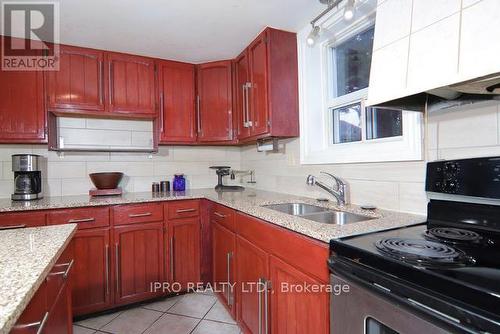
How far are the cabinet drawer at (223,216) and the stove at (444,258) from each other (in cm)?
99

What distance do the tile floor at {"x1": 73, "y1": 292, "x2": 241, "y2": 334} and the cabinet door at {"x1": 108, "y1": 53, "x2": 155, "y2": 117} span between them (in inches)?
66.0

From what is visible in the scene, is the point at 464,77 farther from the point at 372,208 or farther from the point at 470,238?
the point at 372,208

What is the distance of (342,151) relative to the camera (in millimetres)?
1804

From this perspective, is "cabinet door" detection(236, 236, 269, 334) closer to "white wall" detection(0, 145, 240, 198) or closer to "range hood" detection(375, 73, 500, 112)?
"range hood" detection(375, 73, 500, 112)

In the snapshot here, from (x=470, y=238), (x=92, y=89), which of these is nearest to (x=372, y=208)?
(x=470, y=238)

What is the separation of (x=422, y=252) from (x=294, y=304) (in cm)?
65

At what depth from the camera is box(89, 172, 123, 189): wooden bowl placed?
237 centimetres

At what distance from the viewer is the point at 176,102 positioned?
2652 mm

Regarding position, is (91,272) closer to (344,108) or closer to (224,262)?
(224,262)

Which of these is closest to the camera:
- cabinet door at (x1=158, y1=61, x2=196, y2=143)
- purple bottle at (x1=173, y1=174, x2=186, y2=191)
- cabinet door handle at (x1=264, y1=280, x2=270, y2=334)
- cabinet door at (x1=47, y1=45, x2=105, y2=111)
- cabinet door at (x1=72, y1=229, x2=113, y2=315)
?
cabinet door handle at (x1=264, y1=280, x2=270, y2=334)

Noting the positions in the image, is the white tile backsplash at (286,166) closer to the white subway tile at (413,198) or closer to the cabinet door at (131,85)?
the white subway tile at (413,198)

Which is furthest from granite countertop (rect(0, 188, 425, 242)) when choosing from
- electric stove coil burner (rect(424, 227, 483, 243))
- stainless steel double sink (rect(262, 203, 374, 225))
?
electric stove coil burner (rect(424, 227, 483, 243))

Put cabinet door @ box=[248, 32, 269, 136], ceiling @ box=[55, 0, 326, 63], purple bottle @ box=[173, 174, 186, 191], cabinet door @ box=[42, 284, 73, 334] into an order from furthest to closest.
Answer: purple bottle @ box=[173, 174, 186, 191]
cabinet door @ box=[248, 32, 269, 136]
ceiling @ box=[55, 0, 326, 63]
cabinet door @ box=[42, 284, 73, 334]

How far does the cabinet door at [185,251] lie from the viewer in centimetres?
230
